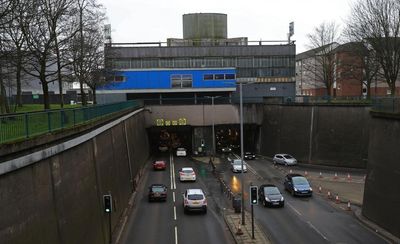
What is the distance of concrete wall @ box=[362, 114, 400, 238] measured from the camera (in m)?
25.8

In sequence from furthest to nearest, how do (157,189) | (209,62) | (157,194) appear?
(209,62) < (157,189) < (157,194)

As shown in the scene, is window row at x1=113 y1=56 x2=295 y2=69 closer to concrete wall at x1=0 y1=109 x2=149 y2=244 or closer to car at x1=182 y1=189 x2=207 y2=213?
car at x1=182 y1=189 x2=207 y2=213

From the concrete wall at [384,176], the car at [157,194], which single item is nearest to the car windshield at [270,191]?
the concrete wall at [384,176]

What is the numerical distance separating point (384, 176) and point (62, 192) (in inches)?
756

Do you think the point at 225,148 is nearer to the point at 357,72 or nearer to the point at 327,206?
the point at 357,72

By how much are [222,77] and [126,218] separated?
4643 centimetres

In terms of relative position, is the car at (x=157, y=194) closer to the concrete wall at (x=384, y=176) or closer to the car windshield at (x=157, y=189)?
the car windshield at (x=157, y=189)

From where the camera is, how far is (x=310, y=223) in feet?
94.0

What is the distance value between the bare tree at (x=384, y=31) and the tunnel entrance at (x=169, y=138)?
1090 inches

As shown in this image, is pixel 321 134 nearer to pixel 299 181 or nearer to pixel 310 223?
pixel 299 181

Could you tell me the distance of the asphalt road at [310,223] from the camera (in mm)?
25300

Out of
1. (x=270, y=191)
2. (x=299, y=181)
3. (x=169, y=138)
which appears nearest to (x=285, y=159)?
(x=299, y=181)

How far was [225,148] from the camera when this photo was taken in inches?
2741

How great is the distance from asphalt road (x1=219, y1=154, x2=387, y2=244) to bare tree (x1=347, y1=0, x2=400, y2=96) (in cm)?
1954
